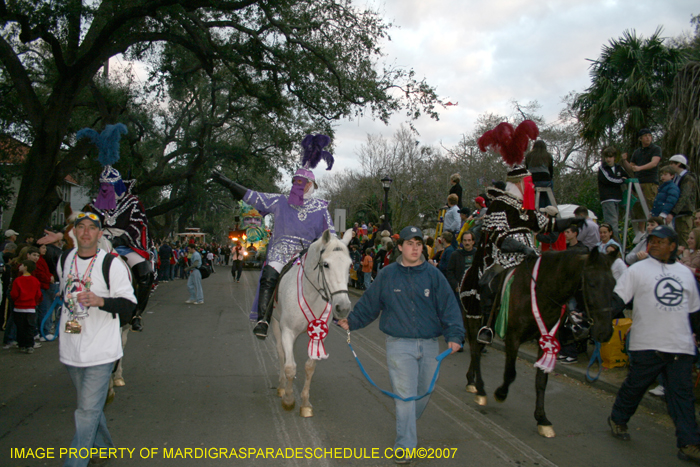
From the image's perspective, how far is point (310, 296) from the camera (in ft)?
18.4

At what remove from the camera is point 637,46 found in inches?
540

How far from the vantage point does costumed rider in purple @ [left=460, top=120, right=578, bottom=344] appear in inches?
236

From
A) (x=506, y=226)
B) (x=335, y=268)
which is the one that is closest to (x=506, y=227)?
(x=506, y=226)

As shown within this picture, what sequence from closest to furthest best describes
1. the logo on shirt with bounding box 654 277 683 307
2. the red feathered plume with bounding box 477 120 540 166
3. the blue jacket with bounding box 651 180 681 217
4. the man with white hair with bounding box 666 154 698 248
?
the logo on shirt with bounding box 654 277 683 307, the red feathered plume with bounding box 477 120 540 166, the blue jacket with bounding box 651 180 681 217, the man with white hair with bounding box 666 154 698 248

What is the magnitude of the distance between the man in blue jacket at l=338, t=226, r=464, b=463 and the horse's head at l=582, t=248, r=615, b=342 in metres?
1.43

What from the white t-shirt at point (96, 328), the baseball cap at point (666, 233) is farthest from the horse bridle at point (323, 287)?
the baseball cap at point (666, 233)

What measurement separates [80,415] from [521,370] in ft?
21.6

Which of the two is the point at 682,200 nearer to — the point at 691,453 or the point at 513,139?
the point at 513,139

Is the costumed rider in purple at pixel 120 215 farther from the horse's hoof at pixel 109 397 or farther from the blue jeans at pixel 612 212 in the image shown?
the blue jeans at pixel 612 212

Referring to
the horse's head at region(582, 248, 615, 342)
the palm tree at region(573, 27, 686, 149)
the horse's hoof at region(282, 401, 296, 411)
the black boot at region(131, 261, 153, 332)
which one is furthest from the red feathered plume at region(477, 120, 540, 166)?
the palm tree at region(573, 27, 686, 149)

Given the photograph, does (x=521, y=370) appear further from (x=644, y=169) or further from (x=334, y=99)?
(x=334, y=99)

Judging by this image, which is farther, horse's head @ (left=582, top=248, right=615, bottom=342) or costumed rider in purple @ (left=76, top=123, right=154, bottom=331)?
costumed rider in purple @ (left=76, top=123, right=154, bottom=331)

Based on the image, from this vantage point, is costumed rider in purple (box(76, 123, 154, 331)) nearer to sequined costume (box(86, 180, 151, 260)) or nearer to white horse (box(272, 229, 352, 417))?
sequined costume (box(86, 180, 151, 260))

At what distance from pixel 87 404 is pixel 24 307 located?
238 inches
